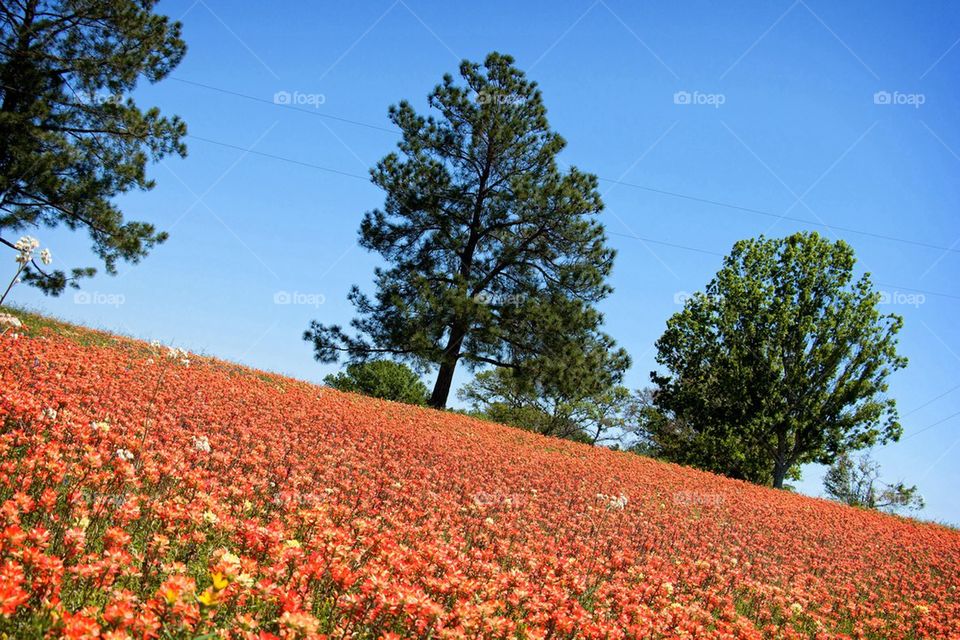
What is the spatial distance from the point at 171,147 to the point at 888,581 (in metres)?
22.6

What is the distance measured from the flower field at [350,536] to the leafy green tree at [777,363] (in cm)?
1542

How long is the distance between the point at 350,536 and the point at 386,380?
21.2m

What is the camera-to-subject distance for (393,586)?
10.9ft

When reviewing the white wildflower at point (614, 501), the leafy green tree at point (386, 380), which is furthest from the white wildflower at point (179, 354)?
the leafy green tree at point (386, 380)

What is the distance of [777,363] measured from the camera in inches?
1111

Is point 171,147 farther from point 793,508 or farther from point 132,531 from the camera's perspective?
point 793,508

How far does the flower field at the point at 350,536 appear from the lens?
9.91ft

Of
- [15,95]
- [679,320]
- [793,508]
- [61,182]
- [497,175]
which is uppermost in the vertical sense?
[497,175]

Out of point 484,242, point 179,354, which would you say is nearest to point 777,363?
point 484,242

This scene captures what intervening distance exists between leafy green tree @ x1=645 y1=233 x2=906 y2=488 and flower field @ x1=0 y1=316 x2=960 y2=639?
1542 cm

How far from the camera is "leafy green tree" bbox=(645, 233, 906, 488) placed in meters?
27.8

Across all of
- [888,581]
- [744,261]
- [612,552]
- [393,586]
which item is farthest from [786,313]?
[393,586]

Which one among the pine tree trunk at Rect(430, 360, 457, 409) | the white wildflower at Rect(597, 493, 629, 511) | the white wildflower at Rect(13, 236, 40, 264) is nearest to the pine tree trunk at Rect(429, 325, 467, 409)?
the pine tree trunk at Rect(430, 360, 457, 409)

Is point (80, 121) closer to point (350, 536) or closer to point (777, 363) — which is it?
point (350, 536)
